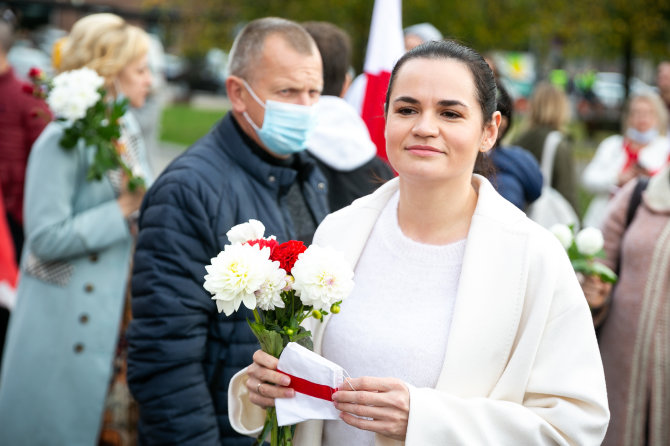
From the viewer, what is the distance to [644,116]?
823 centimetres

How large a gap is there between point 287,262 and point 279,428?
1.75ft

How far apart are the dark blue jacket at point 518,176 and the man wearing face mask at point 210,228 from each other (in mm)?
1252

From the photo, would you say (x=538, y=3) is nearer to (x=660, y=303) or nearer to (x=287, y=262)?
(x=660, y=303)

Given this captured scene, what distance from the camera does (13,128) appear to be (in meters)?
5.98

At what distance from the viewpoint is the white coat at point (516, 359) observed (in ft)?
7.36

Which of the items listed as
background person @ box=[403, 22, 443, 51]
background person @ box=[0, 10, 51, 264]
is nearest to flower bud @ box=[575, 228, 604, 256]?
background person @ box=[403, 22, 443, 51]

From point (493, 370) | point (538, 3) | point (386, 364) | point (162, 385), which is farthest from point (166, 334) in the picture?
point (538, 3)

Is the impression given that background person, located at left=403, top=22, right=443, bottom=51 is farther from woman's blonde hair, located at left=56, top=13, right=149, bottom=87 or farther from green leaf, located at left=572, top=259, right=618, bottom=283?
green leaf, located at left=572, top=259, right=618, bottom=283

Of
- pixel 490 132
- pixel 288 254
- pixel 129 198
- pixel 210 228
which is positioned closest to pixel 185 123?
pixel 129 198

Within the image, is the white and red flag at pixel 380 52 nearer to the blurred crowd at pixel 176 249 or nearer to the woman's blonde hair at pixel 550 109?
the blurred crowd at pixel 176 249

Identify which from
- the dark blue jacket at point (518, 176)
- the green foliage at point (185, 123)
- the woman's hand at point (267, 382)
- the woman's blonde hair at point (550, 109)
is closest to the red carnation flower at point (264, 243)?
the woman's hand at point (267, 382)

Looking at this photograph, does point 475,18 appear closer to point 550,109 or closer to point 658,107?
point 658,107

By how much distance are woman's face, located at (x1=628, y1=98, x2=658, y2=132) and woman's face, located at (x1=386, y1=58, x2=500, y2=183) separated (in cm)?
636

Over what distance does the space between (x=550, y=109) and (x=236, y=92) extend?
4.65 meters
